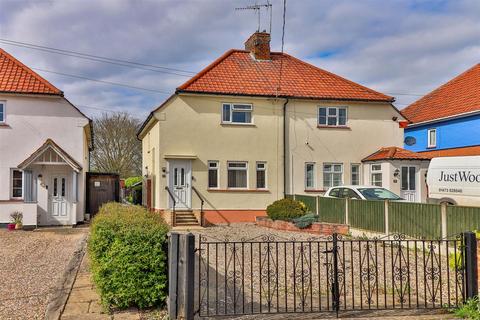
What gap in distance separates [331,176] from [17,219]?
46.1 feet

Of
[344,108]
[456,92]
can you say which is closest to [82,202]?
[344,108]

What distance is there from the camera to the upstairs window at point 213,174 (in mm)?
21078

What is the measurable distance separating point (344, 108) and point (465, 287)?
17.2m

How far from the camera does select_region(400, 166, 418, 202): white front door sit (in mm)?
21078

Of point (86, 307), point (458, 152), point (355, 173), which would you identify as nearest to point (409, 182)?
point (355, 173)

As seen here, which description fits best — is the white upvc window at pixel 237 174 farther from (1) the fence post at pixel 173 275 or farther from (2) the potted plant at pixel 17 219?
(1) the fence post at pixel 173 275

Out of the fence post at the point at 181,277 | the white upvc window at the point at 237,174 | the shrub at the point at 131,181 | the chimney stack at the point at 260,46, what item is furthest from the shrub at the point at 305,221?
the shrub at the point at 131,181

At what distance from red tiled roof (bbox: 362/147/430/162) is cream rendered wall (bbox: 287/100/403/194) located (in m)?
0.63

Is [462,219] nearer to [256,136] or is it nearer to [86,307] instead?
[86,307]

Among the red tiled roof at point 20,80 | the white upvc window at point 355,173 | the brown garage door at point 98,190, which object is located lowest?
the brown garage door at point 98,190

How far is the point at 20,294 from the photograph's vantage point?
24.8ft

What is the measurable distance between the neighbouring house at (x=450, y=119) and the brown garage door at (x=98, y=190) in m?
15.2

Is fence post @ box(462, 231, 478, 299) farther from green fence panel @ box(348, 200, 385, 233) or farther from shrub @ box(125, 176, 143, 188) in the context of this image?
shrub @ box(125, 176, 143, 188)

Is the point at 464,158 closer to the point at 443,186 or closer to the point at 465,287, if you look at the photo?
the point at 443,186
